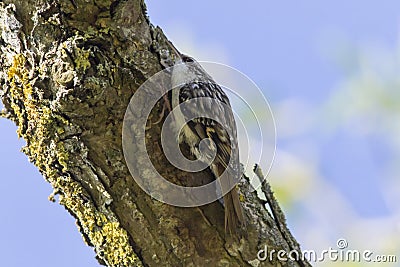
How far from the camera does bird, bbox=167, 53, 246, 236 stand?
1.27 meters

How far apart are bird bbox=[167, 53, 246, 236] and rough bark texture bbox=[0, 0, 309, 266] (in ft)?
0.11

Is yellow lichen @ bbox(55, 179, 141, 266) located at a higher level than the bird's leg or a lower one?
lower

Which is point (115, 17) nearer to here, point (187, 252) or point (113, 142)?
point (113, 142)

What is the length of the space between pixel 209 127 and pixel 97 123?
285mm

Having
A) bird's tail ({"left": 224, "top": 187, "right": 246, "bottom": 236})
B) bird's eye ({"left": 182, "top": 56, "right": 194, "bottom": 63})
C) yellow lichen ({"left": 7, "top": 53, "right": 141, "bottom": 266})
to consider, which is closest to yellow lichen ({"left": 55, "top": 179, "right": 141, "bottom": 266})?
yellow lichen ({"left": 7, "top": 53, "right": 141, "bottom": 266})

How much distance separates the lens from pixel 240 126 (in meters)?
1.44

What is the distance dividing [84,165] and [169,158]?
182mm

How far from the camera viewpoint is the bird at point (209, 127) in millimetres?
1274

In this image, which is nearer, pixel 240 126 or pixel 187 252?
pixel 187 252

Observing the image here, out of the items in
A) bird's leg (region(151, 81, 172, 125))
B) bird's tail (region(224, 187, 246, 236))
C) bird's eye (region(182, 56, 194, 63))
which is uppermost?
bird's eye (region(182, 56, 194, 63))

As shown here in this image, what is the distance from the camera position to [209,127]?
135 cm

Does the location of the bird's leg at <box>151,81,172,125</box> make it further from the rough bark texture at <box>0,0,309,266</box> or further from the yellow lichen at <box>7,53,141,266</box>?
the yellow lichen at <box>7,53,141,266</box>

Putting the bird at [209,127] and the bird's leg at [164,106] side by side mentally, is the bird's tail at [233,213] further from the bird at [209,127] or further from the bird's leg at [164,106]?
the bird's leg at [164,106]

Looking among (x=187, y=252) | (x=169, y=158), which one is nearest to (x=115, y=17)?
(x=169, y=158)
